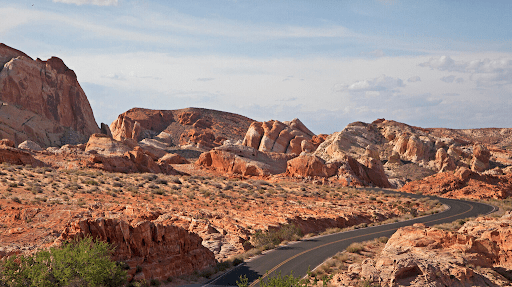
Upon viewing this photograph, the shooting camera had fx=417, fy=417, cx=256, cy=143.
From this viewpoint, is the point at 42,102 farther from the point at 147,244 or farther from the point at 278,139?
the point at 147,244

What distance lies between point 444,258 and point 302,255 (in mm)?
6714

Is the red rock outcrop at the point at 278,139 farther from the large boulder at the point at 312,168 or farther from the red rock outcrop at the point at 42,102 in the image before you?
the red rock outcrop at the point at 42,102

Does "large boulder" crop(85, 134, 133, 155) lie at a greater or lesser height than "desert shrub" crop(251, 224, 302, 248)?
greater

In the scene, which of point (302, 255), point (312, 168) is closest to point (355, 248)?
point (302, 255)

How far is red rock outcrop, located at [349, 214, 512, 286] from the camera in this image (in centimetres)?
1424

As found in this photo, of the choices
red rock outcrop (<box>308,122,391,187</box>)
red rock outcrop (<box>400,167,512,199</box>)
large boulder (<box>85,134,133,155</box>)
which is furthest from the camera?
large boulder (<box>85,134,133,155</box>)

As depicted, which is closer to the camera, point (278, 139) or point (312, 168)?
point (312, 168)

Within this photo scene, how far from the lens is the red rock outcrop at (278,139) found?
7538 centimetres

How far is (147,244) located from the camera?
16141 mm

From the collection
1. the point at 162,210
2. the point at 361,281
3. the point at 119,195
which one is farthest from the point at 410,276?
the point at 119,195

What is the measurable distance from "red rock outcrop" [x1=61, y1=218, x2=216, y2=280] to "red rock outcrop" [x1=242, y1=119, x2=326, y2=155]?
2248 inches

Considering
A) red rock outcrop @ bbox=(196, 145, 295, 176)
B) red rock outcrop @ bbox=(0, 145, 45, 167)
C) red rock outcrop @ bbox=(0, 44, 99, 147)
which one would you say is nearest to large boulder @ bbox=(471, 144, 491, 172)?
red rock outcrop @ bbox=(196, 145, 295, 176)

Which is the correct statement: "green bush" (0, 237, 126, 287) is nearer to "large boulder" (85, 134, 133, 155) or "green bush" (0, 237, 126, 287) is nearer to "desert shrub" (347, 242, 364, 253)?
"desert shrub" (347, 242, 364, 253)

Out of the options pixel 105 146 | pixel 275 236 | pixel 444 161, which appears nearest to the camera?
pixel 275 236
